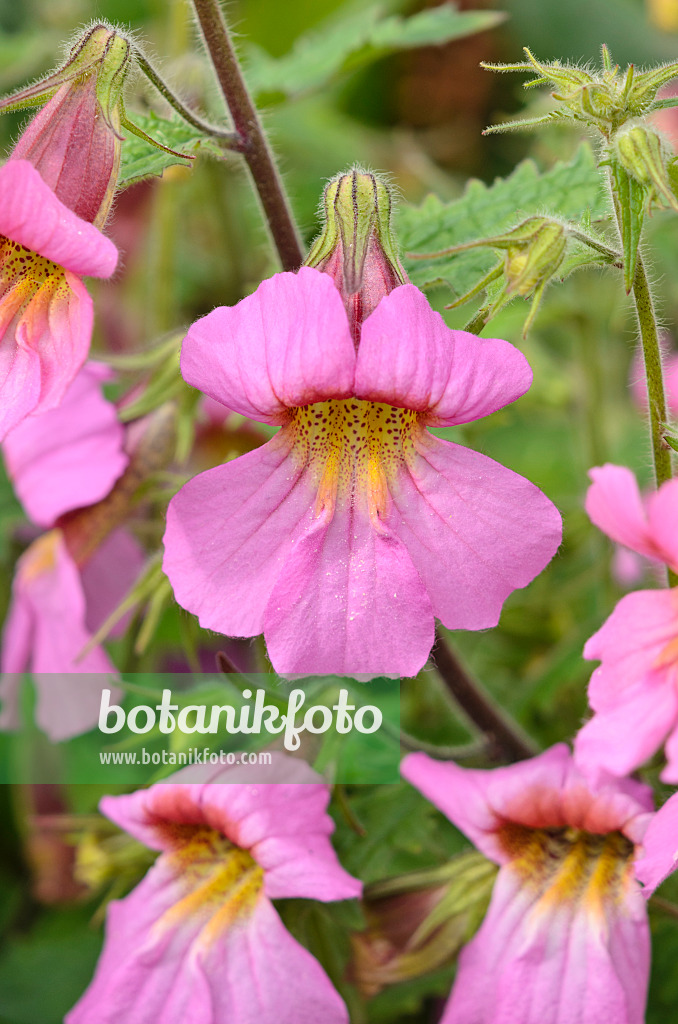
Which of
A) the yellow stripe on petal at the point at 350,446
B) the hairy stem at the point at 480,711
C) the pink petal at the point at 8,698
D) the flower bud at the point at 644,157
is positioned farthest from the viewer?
the pink petal at the point at 8,698

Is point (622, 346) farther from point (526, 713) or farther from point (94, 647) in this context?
point (94, 647)

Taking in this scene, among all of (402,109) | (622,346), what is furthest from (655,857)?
(402,109)

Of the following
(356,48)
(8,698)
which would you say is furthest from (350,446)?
(356,48)

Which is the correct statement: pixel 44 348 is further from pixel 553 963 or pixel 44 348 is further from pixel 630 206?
pixel 553 963

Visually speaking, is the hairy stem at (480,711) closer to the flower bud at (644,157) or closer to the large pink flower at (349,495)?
the large pink flower at (349,495)

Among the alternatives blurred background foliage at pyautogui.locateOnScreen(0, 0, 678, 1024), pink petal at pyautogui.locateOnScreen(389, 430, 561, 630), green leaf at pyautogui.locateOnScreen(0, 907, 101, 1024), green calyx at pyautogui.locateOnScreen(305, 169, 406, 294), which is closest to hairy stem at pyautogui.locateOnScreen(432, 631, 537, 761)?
blurred background foliage at pyautogui.locateOnScreen(0, 0, 678, 1024)

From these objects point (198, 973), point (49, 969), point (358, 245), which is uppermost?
point (358, 245)

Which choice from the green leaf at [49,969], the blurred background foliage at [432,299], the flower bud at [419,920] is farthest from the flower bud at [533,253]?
the green leaf at [49,969]
